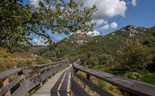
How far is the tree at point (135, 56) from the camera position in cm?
8411

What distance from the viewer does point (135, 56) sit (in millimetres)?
88188

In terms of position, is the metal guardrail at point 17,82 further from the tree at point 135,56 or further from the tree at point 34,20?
the tree at point 135,56

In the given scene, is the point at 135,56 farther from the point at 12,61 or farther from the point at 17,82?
the point at 17,82

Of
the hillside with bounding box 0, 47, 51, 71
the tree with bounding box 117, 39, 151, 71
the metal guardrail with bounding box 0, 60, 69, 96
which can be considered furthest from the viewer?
the tree with bounding box 117, 39, 151, 71

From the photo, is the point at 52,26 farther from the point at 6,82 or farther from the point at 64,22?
the point at 6,82

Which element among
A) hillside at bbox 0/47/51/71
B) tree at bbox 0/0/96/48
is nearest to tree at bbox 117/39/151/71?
hillside at bbox 0/47/51/71

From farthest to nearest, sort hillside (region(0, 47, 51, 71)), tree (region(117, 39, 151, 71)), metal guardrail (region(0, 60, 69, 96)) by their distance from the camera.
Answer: tree (region(117, 39, 151, 71)), hillside (region(0, 47, 51, 71)), metal guardrail (region(0, 60, 69, 96))

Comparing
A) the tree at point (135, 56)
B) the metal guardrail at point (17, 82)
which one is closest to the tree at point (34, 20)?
the metal guardrail at point (17, 82)

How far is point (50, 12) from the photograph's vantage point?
10.7 meters

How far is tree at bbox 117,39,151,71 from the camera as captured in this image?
84.1 m

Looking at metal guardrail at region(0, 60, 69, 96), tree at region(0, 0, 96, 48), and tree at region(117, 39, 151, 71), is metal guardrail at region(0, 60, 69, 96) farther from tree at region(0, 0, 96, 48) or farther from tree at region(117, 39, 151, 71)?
tree at region(117, 39, 151, 71)

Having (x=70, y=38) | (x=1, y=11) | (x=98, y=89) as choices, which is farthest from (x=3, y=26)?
(x=98, y=89)

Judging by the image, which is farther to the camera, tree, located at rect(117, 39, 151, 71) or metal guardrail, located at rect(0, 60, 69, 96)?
tree, located at rect(117, 39, 151, 71)

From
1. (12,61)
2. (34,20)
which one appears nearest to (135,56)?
(12,61)
